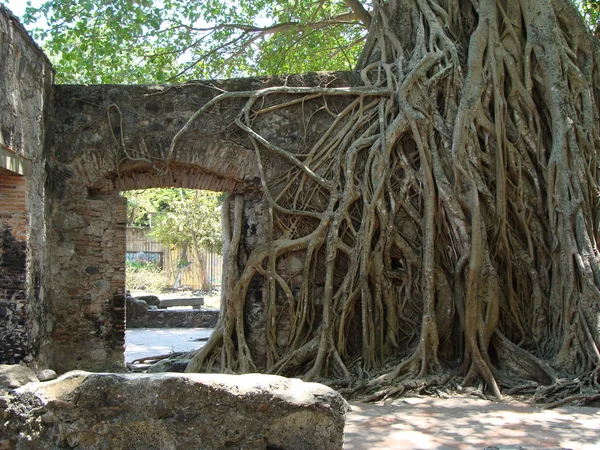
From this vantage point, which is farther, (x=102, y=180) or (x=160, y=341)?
(x=160, y=341)

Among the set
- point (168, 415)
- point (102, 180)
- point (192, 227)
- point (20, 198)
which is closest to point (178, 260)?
point (192, 227)

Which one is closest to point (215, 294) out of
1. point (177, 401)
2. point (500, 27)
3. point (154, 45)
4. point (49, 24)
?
point (154, 45)

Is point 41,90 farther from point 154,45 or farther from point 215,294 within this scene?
point 215,294

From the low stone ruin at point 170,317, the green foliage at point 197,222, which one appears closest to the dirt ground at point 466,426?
the low stone ruin at point 170,317

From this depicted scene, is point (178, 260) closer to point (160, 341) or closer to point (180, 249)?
point (180, 249)

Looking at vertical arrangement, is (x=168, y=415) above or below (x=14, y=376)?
below

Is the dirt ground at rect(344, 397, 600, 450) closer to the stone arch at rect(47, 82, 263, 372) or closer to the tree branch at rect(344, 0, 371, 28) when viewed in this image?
the stone arch at rect(47, 82, 263, 372)

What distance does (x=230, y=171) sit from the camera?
7.20m

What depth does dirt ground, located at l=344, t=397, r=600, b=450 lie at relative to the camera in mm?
4480

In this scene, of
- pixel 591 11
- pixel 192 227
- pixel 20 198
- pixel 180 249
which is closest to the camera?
pixel 20 198

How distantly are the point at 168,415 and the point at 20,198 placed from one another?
3.30 metres

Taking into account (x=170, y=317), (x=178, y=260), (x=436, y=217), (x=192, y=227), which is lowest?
(x=170, y=317)

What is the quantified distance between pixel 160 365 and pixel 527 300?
365cm

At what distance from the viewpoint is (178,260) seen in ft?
72.4
